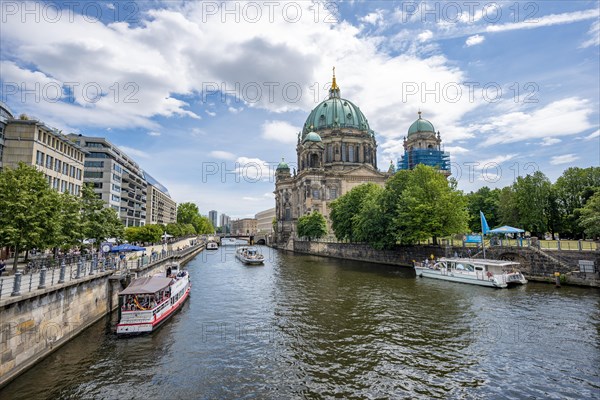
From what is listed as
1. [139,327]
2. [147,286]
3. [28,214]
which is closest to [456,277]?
[147,286]

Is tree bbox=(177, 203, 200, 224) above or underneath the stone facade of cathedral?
underneath

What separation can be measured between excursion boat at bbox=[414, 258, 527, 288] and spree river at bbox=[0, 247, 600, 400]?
4.97 m

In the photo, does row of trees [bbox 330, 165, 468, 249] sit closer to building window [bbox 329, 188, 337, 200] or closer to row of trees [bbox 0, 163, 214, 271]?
row of trees [bbox 0, 163, 214, 271]

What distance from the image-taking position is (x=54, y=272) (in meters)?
22.4

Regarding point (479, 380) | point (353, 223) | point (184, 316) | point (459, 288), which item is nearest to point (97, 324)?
point (184, 316)

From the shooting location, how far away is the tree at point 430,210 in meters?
51.1

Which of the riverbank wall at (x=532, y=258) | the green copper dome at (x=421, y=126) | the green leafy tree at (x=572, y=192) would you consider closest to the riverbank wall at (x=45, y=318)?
the riverbank wall at (x=532, y=258)

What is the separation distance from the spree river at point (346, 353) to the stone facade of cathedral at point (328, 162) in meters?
91.4

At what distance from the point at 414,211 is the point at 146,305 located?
40365mm

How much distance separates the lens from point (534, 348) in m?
18.8

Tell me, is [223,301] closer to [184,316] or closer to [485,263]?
[184,316]

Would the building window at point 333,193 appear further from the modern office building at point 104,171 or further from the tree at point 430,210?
the tree at point 430,210

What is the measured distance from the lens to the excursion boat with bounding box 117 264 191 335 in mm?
21328

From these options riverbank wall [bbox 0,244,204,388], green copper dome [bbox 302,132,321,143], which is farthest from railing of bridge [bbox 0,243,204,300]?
green copper dome [bbox 302,132,321,143]
